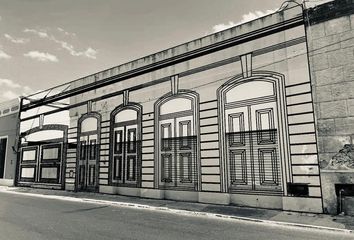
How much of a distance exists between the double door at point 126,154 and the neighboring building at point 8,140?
38.0 feet

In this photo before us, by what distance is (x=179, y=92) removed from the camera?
45.7 ft

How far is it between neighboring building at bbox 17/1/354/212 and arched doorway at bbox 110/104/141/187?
55mm

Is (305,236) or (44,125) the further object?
(44,125)

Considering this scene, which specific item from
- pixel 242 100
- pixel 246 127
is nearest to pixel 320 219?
pixel 246 127

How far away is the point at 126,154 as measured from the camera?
15.9 m

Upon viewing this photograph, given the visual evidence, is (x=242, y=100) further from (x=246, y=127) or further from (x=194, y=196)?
(x=194, y=196)

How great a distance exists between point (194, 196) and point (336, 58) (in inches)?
301

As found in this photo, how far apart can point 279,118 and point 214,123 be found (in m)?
2.76

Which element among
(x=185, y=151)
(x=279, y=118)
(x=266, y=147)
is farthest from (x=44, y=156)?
(x=279, y=118)

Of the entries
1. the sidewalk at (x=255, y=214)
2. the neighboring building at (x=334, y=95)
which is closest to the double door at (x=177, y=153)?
the sidewalk at (x=255, y=214)

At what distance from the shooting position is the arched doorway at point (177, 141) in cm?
1310

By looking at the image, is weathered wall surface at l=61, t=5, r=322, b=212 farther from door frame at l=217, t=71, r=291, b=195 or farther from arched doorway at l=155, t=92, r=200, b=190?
arched doorway at l=155, t=92, r=200, b=190

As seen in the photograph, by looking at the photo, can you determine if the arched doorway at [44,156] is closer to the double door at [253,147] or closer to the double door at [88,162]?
the double door at [88,162]

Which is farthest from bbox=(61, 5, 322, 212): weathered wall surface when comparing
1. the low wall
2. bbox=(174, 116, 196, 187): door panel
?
bbox=(174, 116, 196, 187): door panel
